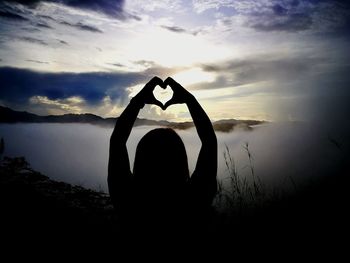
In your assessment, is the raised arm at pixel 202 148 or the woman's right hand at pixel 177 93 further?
the woman's right hand at pixel 177 93

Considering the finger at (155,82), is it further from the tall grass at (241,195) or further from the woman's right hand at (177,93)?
the tall grass at (241,195)

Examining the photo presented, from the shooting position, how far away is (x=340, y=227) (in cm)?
387

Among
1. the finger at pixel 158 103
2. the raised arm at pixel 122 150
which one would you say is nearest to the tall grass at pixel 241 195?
the finger at pixel 158 103

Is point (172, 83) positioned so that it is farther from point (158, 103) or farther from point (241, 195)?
point (241, 195)

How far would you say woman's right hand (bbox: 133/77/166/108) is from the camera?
248 centimetres

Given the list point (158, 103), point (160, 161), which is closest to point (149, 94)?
point (158, 103)

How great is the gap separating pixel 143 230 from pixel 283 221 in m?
2.98

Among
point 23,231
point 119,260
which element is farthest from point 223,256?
point 23,231

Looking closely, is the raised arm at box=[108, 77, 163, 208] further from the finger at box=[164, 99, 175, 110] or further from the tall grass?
the tall grass

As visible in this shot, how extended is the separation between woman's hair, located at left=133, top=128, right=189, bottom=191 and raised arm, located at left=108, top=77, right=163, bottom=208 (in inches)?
3.8

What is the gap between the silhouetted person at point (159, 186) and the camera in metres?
2.12

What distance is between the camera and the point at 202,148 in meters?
2.36

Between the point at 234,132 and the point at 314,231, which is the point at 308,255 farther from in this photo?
the point at 234,132

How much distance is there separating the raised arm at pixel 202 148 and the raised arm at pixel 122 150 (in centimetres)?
21
